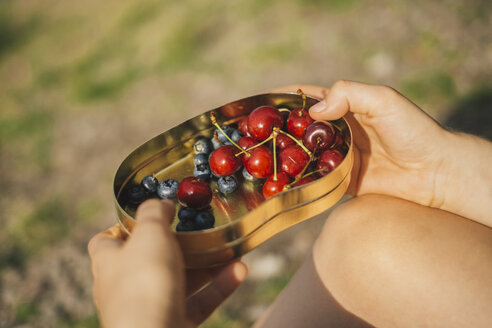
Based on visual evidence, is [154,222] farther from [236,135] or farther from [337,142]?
[337,142]

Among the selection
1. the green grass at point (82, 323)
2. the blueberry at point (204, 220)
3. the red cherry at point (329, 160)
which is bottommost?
the green grass at point (82, 323)

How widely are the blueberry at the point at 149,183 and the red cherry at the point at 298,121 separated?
642 mm

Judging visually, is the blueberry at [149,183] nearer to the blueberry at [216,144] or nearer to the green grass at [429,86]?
the blueberry at [216,144]

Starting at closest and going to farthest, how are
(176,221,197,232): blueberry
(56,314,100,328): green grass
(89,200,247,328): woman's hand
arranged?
(89,200,247,328): woman's hand → (176,221,197,232): blueberry → (56,314,100,328): green grass

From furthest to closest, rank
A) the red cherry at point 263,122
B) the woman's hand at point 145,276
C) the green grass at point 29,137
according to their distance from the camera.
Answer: the green grass at point 29,137 → the red cherry at point 263,122 → the woman's hand at point 145,276

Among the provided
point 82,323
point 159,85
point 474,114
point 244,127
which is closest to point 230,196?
point 244,127

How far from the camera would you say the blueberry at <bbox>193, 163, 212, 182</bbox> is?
169cm

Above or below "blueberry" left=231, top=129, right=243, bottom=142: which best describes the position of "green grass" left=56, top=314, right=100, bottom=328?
below

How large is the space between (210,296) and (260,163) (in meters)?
0.62

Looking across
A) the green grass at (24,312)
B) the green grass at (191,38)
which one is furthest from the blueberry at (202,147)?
the green grass at (191,38)

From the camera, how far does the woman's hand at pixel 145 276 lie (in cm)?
103

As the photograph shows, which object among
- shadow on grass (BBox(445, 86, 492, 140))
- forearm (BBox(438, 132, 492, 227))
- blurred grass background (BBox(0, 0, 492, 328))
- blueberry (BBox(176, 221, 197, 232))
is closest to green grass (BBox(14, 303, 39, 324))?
blurred grass background (BBox(0, 0, 492, 328))

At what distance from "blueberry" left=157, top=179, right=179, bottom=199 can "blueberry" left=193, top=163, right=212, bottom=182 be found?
0.11 m

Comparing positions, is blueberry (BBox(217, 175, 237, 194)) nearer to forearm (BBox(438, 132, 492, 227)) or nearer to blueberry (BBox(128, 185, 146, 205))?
blueberry (BBox(128, 185, 146, 205))
